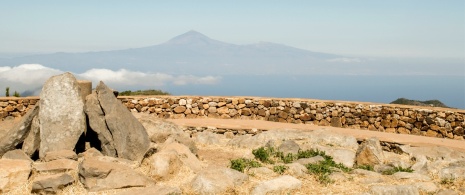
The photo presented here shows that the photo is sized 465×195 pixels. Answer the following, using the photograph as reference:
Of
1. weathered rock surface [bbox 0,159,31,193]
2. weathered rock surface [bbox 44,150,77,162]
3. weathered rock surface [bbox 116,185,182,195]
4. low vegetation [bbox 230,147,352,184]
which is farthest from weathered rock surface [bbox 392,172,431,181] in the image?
weathered rock surface [bbox 0,159,31,193]

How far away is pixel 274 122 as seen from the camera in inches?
902

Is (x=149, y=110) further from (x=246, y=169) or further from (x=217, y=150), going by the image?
(x=246, y=169)

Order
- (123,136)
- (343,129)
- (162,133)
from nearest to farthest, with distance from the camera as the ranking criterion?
(123,136), (162,133), (343,129)

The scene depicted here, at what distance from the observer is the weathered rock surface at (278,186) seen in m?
11.1

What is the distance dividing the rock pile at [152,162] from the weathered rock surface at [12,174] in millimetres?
20

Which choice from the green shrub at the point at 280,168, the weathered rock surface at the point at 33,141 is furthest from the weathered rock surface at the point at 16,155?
the green shrub at the point at 280,168

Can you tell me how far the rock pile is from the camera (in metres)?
11.3

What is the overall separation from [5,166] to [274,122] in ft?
43.2

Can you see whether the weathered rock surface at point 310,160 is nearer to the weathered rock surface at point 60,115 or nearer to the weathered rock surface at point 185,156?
the weathered rock surface at point 185,156

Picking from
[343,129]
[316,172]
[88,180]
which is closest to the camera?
[88,180]

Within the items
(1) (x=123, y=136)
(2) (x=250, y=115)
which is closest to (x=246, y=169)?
(1) (x=123, y=136)

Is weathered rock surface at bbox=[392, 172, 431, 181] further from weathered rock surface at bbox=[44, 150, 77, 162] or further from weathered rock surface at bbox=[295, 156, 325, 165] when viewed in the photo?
weathered rock surface at bbox=[44, 150, 77, 162]

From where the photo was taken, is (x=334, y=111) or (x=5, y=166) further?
(x=334, y=111)

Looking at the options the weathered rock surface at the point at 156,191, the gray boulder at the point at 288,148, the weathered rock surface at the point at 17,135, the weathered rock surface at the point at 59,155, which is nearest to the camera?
the weathered rock surface at the point at 156,191
